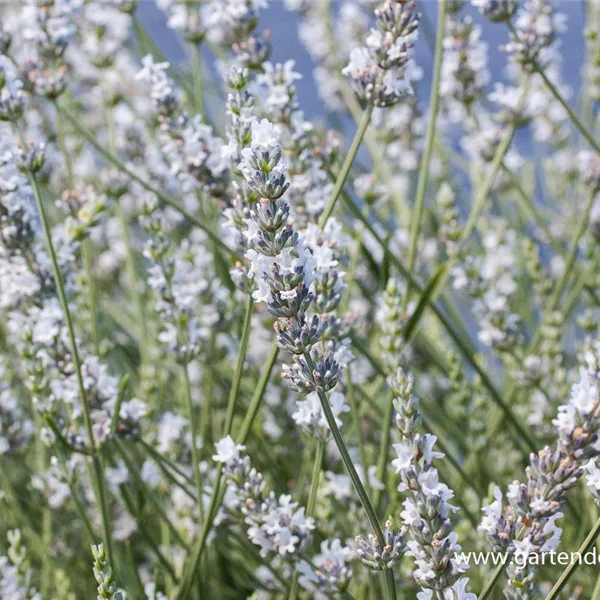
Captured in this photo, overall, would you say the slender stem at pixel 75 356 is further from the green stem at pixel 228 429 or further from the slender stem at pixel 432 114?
the slender stem at pixel 432 114

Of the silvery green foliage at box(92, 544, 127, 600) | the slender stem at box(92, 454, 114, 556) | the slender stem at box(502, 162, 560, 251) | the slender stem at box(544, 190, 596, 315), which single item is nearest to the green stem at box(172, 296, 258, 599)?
the slender stem at box(92, 454, 114, 556)

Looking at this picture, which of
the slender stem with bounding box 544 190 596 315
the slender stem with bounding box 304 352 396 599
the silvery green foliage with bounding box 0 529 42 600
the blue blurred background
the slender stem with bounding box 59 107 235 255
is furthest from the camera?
Answer: the blue blurred background

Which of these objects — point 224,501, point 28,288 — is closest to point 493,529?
point 224,501

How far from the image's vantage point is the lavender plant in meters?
0.80

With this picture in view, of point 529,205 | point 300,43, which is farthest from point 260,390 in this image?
point 300,43

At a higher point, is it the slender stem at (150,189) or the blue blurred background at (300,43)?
the blue blurred background at (300,43)

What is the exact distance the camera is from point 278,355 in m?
1.67

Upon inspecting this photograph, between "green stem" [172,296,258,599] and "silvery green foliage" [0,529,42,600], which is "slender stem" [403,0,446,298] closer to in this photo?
"green stem" [172,296,258,599]

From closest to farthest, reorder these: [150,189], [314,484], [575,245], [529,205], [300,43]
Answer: [314,484] → [150,189] → [575,245] → [529,205] → [300,43]

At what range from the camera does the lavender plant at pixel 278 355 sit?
2.62 feet

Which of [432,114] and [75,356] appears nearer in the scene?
[75,356]

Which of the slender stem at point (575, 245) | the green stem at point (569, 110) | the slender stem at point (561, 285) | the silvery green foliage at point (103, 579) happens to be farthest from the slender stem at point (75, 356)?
the slender stem at point (575, 245)

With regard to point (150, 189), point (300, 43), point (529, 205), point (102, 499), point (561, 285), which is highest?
point (300, 43)

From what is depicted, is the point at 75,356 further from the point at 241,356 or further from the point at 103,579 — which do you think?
the point at 103,579
